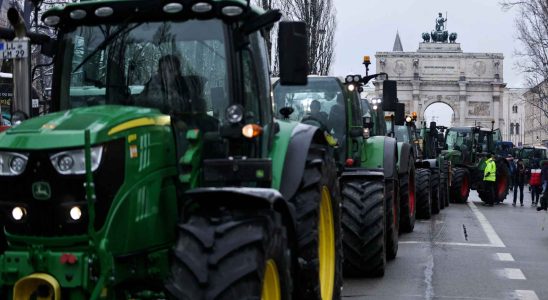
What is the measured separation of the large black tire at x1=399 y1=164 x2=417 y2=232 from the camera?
1530 cm

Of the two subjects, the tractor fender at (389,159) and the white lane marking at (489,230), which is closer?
the tractor fender at (389,159)

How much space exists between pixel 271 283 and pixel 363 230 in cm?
487

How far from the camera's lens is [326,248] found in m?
7.52

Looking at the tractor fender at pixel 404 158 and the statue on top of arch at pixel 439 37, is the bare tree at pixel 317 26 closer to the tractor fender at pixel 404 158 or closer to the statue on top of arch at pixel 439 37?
the tractor fender at pixel 404 158

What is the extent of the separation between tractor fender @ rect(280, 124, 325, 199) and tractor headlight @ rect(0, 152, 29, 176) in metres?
2.05

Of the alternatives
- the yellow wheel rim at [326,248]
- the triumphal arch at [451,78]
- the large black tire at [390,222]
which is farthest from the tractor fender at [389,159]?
the triumphal arch at [451,78]

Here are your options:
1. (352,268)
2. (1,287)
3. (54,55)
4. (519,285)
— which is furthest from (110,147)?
(519,285)

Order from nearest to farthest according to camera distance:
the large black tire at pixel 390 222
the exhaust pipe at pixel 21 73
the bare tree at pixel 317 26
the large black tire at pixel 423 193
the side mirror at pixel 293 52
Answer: the side mirror at pixel 293 52, the exhaust pipe at pixel 21 73, the large black tire at pixel 390 222, the large black tire at pixel 423 193, the bare tree at pixel 317 26

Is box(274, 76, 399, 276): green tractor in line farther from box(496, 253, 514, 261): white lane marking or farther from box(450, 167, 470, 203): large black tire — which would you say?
box(450, 167, 470, 203): large black tire

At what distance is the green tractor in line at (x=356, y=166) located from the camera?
33.6 feet

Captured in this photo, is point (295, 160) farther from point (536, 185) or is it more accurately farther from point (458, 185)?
point (536, 185)

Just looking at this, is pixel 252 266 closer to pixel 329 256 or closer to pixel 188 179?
pixel 188 179

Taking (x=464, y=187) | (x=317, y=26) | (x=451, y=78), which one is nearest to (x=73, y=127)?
(x=464, y=187)

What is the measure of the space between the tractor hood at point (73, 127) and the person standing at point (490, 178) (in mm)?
23624
